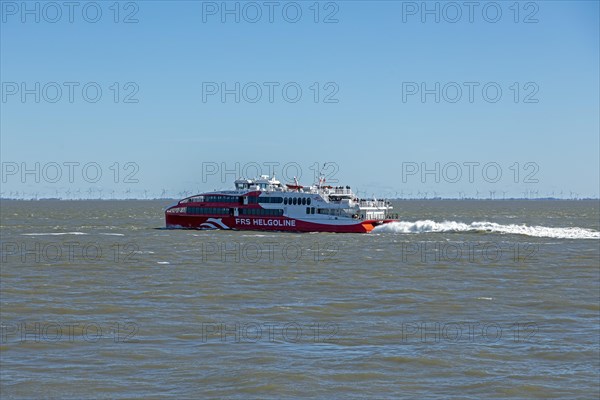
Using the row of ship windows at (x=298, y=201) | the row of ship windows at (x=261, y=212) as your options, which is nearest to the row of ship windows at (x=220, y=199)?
the row of ship windows at (x=261, y=212)

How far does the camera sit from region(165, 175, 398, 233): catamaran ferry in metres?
89.4

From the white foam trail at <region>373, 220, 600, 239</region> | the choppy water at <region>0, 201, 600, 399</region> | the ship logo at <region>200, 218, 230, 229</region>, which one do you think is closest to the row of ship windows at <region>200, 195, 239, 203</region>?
the ship logo at <region>200, 218, 230, 229</region>

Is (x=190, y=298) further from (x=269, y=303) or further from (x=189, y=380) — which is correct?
(x=189, y=380)

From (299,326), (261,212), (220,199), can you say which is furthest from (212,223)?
(299,326)

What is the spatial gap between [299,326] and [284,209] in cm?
6046

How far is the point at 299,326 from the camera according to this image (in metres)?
30.4

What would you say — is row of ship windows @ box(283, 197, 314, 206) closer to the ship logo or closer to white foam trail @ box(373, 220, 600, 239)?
white foam trail @ box(373, 220, 600, 239)

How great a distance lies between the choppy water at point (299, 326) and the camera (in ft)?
74.3

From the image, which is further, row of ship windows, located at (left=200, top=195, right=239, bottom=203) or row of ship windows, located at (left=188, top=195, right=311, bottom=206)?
row of ship windows, located at (left=200, top=195, right=239, bottom=203)

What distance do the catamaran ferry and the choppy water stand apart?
27.9 metres

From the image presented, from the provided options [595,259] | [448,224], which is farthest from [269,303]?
[448,224]

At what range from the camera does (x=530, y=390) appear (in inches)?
869

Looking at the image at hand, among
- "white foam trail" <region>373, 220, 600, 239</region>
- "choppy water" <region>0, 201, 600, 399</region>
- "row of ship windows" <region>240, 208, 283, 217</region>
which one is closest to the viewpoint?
"choppy water" <region>0, 201, 600, 399</region>

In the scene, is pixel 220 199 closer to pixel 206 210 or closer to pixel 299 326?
pixel 206 210
